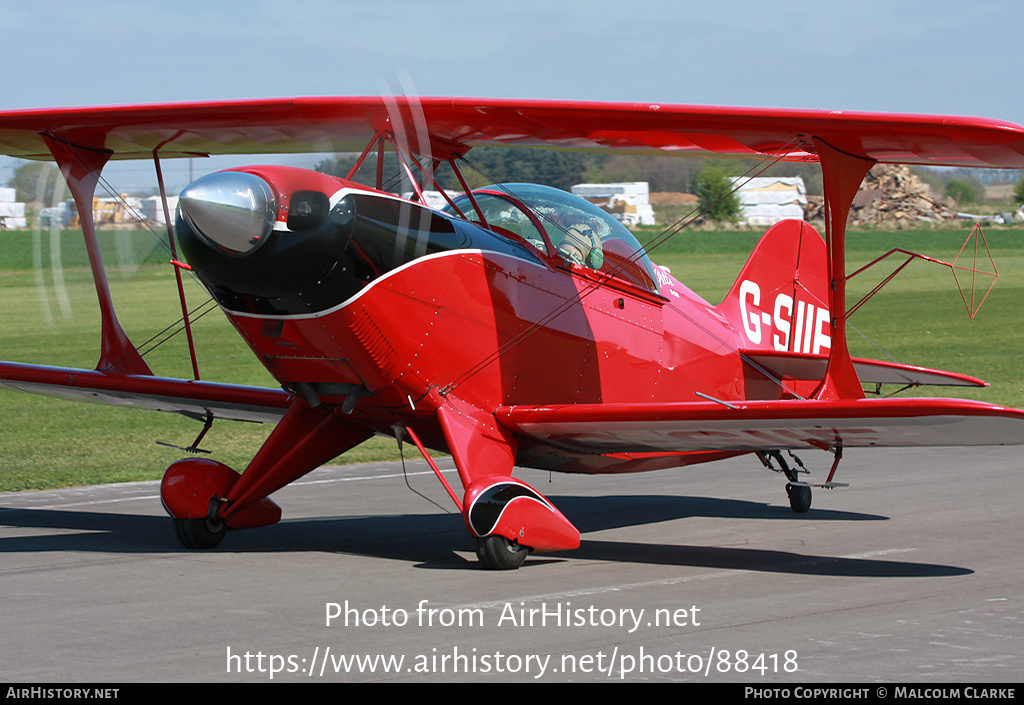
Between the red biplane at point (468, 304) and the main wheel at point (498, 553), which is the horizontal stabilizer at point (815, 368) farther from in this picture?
the main wheel at point (498, 553)

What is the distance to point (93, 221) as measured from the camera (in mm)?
9500

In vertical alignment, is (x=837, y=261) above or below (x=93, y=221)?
above

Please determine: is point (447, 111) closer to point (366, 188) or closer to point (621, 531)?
point (366, 188)

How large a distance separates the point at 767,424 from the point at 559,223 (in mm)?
2287

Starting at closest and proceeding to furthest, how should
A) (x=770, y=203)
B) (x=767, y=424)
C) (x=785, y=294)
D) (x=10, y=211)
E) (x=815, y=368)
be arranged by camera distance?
(x=767, y=424), (x=10, y=211), (x=815, y=368), (x=785, y=294), (x=770, y=203)

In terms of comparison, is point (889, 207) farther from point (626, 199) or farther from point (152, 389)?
point (152, 389)

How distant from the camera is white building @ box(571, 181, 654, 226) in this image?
8725 cm

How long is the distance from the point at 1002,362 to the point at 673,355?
16.8m

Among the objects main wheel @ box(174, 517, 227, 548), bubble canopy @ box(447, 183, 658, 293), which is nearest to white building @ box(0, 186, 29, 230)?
main wheel @ box(174, 517, 227, 548)

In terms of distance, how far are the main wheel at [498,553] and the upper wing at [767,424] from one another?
2.95 feet

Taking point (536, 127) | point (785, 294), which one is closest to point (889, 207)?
point (785, 294)

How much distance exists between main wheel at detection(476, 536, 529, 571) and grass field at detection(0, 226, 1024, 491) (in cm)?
346

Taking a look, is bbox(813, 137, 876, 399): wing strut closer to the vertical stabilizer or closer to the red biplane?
the red biplane
